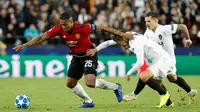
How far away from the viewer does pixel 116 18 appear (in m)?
25.1

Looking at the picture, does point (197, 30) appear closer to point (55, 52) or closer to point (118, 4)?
point (118, 4)

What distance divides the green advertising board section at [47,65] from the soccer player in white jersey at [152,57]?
11.2 m

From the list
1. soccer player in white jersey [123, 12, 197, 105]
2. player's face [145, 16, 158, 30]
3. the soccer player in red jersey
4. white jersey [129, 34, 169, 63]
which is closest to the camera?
white jersey [129, 34, 169, 63]

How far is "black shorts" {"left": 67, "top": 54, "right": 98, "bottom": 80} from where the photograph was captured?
12773 mm

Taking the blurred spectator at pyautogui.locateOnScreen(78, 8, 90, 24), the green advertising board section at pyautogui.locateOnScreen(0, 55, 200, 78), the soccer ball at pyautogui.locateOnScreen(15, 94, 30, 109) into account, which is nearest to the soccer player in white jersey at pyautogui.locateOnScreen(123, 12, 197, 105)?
the soccer ball at pyautogui.locateOnScreen(15, 94, 30, 109)

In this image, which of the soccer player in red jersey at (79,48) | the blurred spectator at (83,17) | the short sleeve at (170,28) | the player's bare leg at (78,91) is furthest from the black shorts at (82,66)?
the blurred spectator at (83,17)

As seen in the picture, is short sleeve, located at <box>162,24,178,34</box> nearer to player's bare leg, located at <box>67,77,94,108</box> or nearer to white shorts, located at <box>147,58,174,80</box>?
white shorts, located at <box>147,58,174,80</box>

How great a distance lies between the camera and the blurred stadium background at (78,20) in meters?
23.8

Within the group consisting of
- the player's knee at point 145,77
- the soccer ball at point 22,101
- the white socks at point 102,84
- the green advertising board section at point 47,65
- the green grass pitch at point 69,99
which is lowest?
the green advertising board section at point 47,65

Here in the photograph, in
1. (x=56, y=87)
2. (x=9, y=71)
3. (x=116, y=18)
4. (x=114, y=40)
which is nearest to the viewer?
(x=114, y=40)

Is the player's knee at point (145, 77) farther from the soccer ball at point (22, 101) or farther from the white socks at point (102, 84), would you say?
the soccer ball at point (22, 101)

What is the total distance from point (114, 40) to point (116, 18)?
12.7 meters

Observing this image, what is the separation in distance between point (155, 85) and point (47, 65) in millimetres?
11921

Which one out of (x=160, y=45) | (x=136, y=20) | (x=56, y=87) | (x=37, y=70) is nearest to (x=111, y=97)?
(x=160, y=45)
